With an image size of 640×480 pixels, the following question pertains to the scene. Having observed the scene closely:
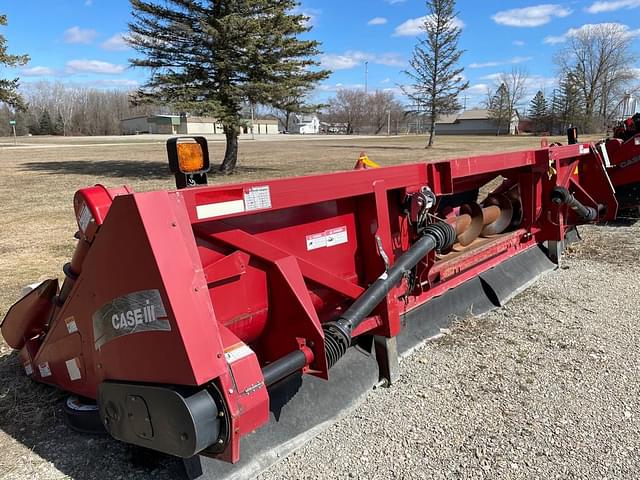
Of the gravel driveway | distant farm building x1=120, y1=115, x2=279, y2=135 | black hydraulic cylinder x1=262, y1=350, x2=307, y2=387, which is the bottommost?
the gravel driveway

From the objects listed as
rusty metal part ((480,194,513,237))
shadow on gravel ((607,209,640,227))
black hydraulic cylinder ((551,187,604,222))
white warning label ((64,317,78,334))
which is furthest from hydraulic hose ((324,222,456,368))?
shadow on gravel ((607,209,640,227))

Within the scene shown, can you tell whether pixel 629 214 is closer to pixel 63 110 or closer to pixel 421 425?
pixel 421 425

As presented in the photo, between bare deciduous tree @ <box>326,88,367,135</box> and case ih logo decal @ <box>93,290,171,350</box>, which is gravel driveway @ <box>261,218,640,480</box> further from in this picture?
bare deciduous tree @ <box>326,88,367,135</box>

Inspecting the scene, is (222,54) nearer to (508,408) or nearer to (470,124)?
(508,408)

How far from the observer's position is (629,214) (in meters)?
7.27

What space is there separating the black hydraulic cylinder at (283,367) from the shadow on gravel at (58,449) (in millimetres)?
667

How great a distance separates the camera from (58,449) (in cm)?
243

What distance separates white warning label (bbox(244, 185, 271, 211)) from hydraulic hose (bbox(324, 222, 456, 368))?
0.64 metres

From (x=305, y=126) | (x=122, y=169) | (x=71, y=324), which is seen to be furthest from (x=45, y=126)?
(x=71, y=324)

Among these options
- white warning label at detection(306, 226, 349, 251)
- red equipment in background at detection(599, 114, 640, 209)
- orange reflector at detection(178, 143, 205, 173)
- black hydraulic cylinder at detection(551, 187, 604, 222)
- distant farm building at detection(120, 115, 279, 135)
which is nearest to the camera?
orange reflector at detection(178, 143, 205, 173)

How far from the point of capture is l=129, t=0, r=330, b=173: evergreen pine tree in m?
14.7

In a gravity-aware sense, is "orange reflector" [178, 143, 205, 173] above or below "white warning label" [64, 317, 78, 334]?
above

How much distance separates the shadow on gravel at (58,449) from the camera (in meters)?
2.26

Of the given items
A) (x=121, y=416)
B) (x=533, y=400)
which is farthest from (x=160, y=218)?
(x=533, y=400)
